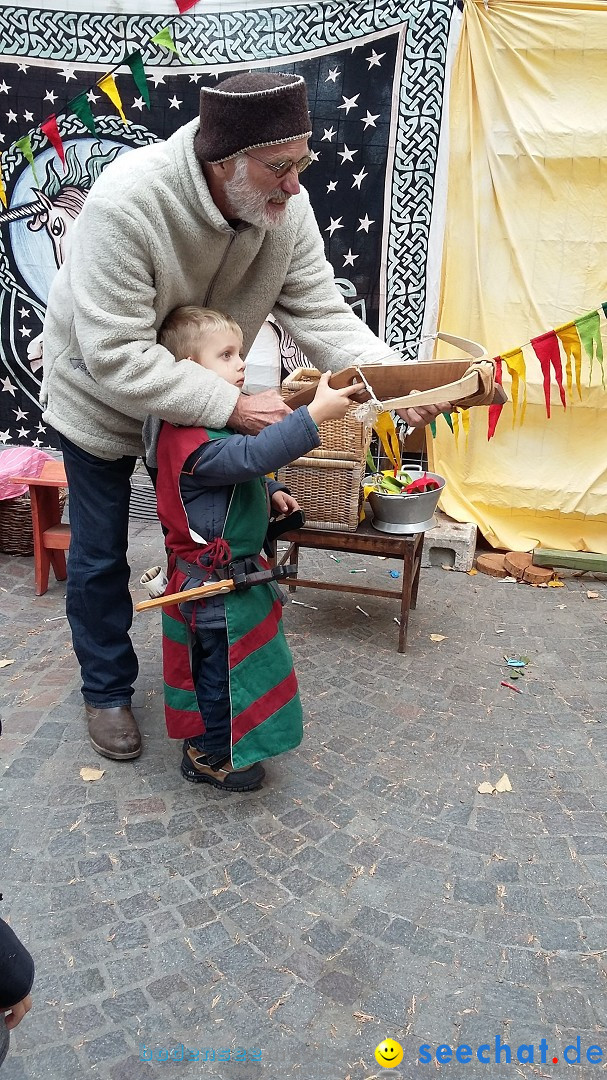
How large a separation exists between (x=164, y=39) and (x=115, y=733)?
4.14 meters

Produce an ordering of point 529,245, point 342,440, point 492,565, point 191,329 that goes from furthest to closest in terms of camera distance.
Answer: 1. point 492,565
2. point 529,245
3. point 342,440
4. point 191,329

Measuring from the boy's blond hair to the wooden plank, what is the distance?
306 cm

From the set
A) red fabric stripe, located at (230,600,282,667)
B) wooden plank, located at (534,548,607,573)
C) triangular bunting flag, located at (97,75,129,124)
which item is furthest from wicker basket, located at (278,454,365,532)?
triangular bunting flag, located at (97,75,129,124)

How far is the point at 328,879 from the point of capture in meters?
2.31

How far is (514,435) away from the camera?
4844 mm

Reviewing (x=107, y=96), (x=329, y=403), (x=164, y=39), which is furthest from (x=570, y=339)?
(x=107, y=96)

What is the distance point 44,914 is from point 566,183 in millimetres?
4466

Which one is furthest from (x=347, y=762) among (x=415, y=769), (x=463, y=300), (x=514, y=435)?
(x=463, y=300)

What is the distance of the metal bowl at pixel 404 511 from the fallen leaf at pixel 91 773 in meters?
1.75

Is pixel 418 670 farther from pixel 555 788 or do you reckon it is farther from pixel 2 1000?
pixel 2 1000

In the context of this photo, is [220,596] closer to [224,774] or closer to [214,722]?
[214,722]

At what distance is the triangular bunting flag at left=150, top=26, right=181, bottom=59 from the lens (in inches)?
180

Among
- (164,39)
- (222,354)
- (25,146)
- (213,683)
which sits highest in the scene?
(164,39)

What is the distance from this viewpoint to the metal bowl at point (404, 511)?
370 centimetres
